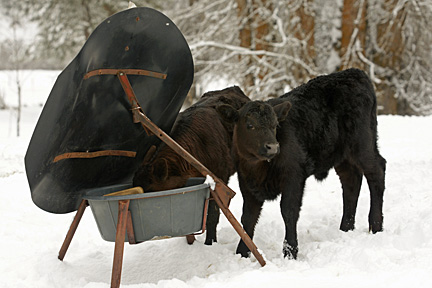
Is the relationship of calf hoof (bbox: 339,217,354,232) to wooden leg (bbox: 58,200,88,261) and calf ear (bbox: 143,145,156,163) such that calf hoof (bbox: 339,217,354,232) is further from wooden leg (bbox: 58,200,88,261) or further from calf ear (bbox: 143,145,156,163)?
wooden leg (bbox: 58,200,88,261)

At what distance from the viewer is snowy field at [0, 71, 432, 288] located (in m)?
3.64

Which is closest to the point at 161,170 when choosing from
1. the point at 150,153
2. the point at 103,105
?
the point at 150,153

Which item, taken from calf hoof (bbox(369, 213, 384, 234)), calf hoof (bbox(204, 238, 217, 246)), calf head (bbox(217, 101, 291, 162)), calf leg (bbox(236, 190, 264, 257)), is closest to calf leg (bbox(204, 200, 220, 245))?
calf hoof (bbox(204, 238, 217, 246))

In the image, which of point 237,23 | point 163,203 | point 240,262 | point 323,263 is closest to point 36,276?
point 163,203

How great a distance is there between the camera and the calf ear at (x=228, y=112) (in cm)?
444

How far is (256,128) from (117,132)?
1.30 metres

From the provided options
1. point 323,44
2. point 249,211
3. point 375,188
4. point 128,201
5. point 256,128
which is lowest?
point 323,44

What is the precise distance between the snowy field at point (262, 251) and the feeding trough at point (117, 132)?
1.21ft

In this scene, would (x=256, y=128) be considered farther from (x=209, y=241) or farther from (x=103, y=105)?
(x=209, y=241)

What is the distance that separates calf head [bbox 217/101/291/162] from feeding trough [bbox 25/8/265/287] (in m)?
0.43

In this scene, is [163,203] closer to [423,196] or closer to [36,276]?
[36,276]

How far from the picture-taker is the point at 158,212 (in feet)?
12.5

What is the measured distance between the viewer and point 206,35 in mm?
16125

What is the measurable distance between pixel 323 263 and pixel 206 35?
1299 cm
